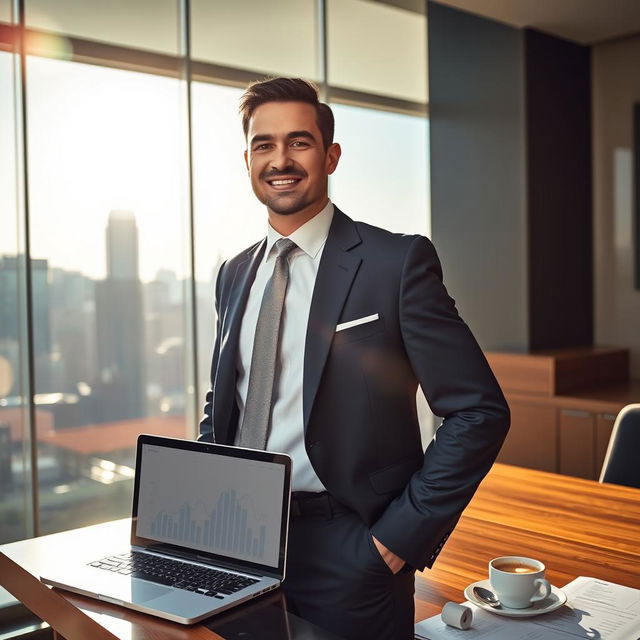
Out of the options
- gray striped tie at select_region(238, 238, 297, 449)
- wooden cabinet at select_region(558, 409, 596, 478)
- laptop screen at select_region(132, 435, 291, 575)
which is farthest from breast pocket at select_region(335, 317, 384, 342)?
wooden cabinet at select_region(558, 409, 596, 478)

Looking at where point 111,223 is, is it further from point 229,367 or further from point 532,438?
point 532,438

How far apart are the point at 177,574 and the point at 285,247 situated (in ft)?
2.07

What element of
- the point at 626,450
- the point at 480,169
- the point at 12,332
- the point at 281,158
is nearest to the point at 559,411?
the point at 480,169

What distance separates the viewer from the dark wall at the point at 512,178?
455cm

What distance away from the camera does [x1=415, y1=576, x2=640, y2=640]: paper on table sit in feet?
4.13

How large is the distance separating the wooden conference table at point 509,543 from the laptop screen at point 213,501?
0.11 m

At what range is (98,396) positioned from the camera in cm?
365

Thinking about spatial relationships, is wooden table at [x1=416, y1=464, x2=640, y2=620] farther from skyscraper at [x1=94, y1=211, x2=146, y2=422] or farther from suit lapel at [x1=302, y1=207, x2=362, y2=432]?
skyscraper at [x1=94, y1=211, x2=146, y2=422]

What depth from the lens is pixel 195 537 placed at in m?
1.40

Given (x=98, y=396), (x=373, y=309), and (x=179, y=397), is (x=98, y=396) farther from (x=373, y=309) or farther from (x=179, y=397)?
(x=373, y=309)

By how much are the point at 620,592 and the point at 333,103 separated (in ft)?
11.5

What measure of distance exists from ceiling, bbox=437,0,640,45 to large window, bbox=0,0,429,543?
3.27 ft

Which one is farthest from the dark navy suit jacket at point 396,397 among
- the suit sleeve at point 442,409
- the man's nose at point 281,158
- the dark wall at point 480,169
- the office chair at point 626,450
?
the dark wall at point 480,169

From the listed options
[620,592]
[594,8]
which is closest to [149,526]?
[620,592]
